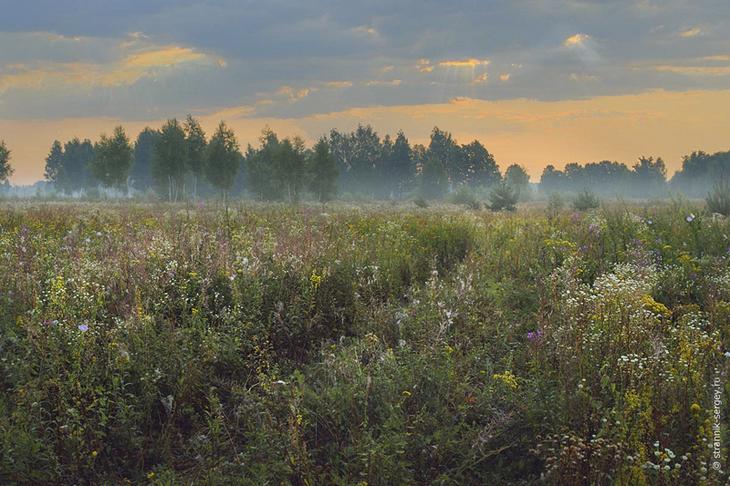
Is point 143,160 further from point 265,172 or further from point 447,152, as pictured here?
point 447,152

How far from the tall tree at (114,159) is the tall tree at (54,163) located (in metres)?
47.9

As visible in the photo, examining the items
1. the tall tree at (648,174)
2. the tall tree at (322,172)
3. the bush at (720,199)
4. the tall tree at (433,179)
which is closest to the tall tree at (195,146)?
the tall tree at (322,172)

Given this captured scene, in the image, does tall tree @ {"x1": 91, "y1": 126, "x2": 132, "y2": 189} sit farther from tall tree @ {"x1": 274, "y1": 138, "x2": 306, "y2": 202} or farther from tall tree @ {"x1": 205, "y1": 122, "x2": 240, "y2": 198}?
tall tree @ {"x1": 274, "y1": 138, "x2": 306, "y2": 202}

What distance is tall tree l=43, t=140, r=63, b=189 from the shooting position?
107812 millimetres

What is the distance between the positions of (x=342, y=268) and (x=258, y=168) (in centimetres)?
6764

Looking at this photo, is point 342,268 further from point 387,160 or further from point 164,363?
point 387,160

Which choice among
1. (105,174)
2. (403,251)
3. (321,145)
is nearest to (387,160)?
(321,145)

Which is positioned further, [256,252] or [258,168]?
[258,168]

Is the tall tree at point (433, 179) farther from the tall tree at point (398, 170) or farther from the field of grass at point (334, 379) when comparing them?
the field of grass at point (334, 379)

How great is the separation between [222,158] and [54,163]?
6365cm

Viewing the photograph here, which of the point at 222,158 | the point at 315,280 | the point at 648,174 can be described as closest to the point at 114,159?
the point at 222,158

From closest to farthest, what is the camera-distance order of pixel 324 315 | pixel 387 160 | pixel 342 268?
pixel 324 315, pixel 342 268, pixel 387 160

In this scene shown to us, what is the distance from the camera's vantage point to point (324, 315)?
5.66 meters

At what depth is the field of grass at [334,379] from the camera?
314 cm
